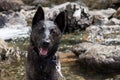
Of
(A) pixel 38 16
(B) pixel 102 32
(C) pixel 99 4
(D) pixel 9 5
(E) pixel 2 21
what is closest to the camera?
(A) pixel 38 16

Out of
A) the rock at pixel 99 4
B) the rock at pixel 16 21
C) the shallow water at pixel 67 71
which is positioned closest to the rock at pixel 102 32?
the shallow water at pixel 67 71

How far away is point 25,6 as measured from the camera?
25.7 m

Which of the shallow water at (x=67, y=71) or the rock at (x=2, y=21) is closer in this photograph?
the shallow water at (x=67, y=71)

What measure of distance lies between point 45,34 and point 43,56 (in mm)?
322

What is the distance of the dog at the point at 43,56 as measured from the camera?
519 cm

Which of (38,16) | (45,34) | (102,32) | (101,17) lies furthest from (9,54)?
(101,17)

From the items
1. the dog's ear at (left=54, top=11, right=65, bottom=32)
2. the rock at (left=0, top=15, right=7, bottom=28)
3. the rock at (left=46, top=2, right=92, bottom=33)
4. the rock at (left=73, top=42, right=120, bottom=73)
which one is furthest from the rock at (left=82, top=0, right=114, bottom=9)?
the dog's ear at (left=54, top=11, right=65, bottom=32)

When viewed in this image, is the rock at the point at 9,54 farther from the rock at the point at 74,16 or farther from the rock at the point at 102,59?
the rock at the point at 74,16

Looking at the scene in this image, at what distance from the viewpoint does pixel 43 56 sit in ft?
16.8

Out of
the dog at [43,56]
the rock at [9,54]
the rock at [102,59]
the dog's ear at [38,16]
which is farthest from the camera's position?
the rock at [9,54]

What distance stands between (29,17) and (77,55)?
9562 mm

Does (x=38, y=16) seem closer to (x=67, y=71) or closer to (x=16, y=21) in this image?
(x=67, y=71)

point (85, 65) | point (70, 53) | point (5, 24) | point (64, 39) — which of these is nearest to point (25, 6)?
point (5, 24)

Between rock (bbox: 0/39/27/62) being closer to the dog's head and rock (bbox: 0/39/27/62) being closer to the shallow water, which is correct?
the shallow water
